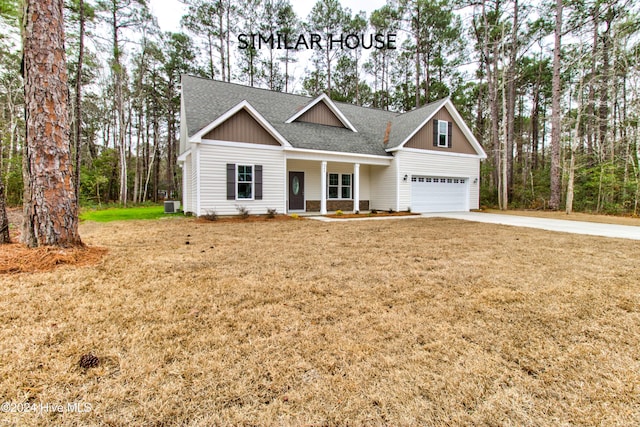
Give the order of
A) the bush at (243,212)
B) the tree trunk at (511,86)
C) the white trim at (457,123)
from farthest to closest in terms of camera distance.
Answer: the tree trunk at (511,86) → the white trim at (457,123) → the bush at (243,212)

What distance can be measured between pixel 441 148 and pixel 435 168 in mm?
1135

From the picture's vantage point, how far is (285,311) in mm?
2719

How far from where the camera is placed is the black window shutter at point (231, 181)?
35.0 ft

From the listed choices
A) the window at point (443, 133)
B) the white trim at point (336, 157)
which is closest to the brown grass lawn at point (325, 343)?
the white trim at point (336, 157)

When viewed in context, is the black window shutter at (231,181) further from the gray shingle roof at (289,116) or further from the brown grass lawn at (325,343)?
the brown grass lawn at (325,343)

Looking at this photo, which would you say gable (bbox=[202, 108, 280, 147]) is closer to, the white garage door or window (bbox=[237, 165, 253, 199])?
window (bbox=[237, 165, 253, 199])

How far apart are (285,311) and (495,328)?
6.09 feet

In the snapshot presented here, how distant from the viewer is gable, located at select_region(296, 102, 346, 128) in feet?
46.1

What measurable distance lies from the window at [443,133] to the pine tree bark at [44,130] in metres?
14.6

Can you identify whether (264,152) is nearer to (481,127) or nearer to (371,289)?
(371,289)

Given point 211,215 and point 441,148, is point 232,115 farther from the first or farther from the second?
point 441,148

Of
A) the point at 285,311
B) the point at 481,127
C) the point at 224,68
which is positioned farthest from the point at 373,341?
the point at 481,127

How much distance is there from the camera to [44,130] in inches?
167

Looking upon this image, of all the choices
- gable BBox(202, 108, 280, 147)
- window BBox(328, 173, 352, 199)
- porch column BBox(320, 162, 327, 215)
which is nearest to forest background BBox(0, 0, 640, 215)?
gable BBox(202, 108, 280, 147)
